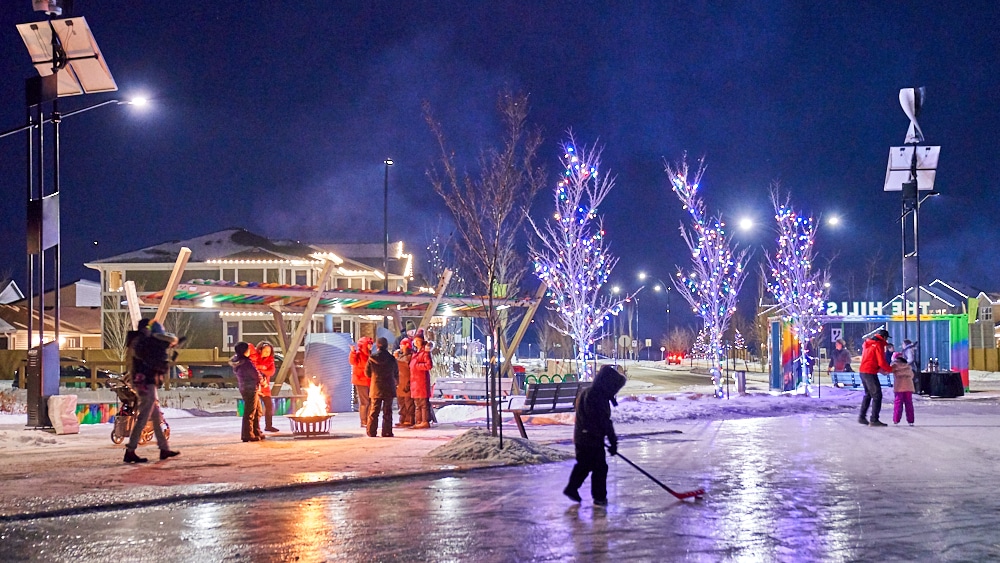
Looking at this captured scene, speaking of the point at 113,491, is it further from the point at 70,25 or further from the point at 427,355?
the point at 70,25

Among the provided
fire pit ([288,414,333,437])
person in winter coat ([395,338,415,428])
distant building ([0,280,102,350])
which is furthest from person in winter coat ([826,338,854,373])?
distant building ([0,280,102,350])

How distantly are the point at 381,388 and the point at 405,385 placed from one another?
1.71 meters

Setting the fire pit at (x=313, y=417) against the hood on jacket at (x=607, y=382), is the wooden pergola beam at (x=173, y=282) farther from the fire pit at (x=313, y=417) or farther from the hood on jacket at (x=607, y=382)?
the hood on jacket at (x=607, y=382)

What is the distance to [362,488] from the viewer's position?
10.2 meters

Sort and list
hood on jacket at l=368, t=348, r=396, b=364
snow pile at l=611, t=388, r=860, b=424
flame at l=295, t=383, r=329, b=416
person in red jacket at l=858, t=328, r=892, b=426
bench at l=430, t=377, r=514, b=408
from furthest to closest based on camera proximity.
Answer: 1. bench at l=430, t=377, r=514, b=408
2. snow pile at l=611, t=388, r=860, b=424
3. person in red jacket at l=858, t=328, r=892, b=426
4. flame at l=295, t=383, r=329, b=416
5. hood on jacket at l=368, t=348, r=396, b=364

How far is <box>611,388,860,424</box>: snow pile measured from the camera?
19594 millimetres

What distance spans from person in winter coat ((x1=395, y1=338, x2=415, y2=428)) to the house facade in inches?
1158

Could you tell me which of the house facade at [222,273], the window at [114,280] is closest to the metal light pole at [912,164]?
the house facade at [222,273]

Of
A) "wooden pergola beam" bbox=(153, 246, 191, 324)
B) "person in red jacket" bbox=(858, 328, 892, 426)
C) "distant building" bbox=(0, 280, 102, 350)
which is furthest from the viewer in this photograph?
"distant building" bbox=(0, 280, 102, 350)

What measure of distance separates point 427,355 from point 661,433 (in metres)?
4.53

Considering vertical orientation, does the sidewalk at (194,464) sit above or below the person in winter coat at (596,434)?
below

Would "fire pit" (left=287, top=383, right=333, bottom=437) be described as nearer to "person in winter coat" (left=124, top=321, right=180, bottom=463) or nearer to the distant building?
"person in winter coat" (left=124, top=321, right=180, bottom=463)

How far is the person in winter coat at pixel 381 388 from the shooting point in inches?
609

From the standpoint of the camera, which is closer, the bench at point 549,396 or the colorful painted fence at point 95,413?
the bench at point 549,396
